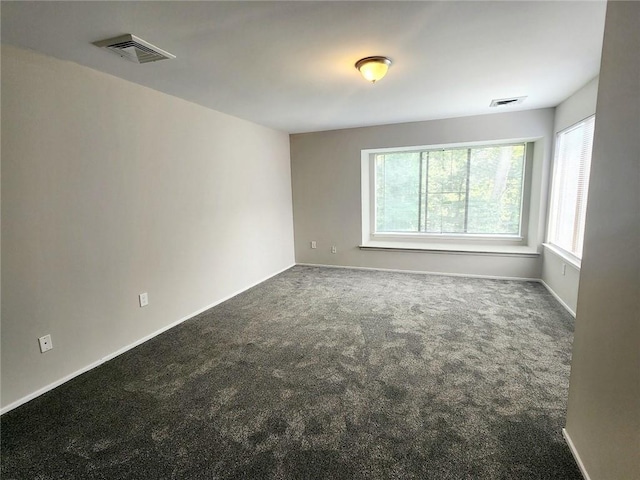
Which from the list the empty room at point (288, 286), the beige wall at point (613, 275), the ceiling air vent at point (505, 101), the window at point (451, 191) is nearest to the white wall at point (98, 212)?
the empty room at point (288, 286)

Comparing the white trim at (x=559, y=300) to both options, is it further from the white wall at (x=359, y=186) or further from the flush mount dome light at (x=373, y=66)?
the flush mount dome light at (x=373, y=66)

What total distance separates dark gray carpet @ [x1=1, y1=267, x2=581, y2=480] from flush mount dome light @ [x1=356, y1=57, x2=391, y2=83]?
2210 mm

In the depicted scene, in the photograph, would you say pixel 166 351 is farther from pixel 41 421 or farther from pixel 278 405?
pixel 278 405

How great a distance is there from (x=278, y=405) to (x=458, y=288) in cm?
302

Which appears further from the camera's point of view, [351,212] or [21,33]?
[351,212]

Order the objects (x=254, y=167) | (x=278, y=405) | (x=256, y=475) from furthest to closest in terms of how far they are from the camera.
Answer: (x=254, y=167) → (x=278, y=405) → (x=256, y=475)

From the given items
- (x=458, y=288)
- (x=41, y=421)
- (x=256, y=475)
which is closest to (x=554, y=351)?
(x=458, y=288)

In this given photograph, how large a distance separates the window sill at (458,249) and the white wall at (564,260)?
31 cm

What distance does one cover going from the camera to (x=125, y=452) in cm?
167

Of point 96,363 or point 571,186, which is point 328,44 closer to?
point 96,363

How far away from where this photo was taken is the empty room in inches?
59.5

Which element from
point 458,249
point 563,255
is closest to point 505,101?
point 563,255

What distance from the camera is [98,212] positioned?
98.3 inches

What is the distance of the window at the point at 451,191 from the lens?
466 centimetres
